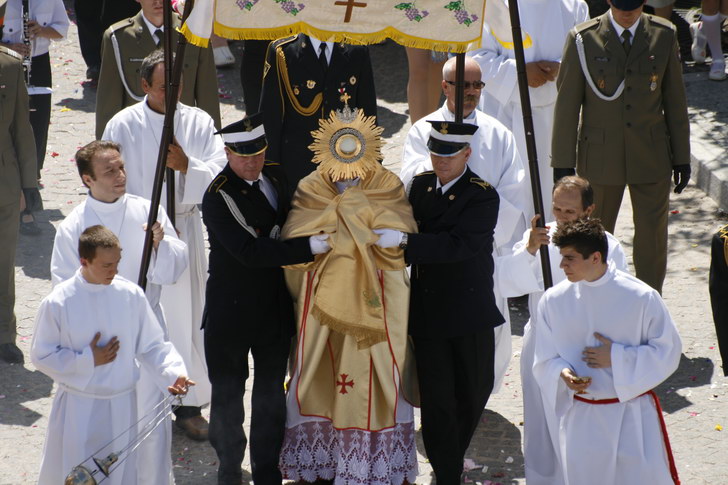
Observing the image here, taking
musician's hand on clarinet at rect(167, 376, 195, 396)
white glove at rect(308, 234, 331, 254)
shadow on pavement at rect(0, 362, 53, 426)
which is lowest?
shadow on pavement at rect(0, 362, 53, 426)

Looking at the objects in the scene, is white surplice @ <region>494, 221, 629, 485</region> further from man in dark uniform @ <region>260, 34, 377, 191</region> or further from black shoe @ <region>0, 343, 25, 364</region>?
black shoe @ <region>0, 343, 25, 364</region>

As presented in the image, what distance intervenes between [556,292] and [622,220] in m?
4.76

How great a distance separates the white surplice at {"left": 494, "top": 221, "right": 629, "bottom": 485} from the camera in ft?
21.2

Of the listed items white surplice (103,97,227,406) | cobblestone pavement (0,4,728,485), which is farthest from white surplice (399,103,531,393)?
white surplice (103,97,227,406)

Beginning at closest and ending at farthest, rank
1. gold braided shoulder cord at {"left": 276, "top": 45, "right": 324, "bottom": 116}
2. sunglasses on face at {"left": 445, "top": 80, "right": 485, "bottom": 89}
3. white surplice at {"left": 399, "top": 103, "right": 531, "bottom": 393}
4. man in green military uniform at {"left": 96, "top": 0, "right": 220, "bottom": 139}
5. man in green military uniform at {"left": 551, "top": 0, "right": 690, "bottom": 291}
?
white surplice at {"left": 399, "top": 103, "right": 531, "bottom": 393}, sunglasses on face at {"left": 445, "top": 80, "right": 485, "bottom": 89}, gold braided shoulder cord at {"left": 276, "top": 45, "right": 324, "bottom": 116}, man in green military uniform at {"left": 551, "top": 0, "right": 690, "bottom": 291}, man in green military uniform at {"left": 96, "top": 0, "right": 220, "bottom": 139}

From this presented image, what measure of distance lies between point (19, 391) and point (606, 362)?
3984mm

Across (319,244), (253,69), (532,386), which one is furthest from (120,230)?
(253,69)

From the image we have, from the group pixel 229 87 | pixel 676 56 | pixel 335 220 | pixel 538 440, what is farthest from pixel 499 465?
pixel 229 87

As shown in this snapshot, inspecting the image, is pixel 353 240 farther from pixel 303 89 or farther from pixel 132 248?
pixel 303 89

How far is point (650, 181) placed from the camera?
8203 millimetres

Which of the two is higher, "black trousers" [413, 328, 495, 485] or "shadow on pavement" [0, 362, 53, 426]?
"black trousers" [413, 328, 495, 485]

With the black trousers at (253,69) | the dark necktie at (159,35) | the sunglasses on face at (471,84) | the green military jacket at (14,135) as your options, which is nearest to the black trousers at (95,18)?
the black trousers at (253,69)

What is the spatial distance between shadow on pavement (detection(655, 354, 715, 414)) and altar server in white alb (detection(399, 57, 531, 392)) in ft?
3.31

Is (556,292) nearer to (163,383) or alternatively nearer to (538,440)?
(538,440)
